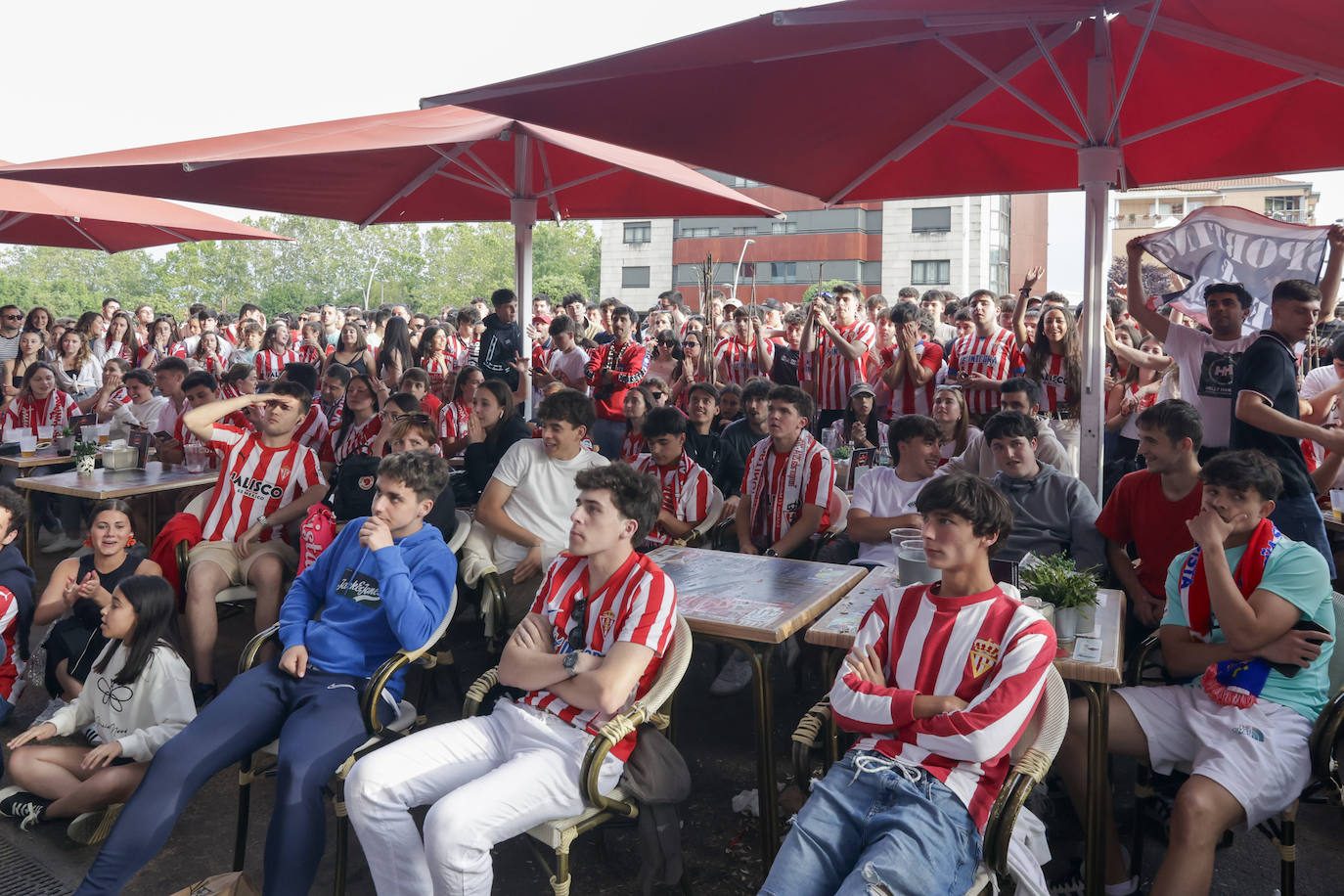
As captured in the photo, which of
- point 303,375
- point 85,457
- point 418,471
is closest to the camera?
point 418,471

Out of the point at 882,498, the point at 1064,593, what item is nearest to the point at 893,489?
the point at 882,498

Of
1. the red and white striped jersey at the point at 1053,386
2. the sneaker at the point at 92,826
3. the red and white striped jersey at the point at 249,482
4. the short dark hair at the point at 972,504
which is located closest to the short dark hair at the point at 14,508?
the red and white striped jersey at the point at 249,482

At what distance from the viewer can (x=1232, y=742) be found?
2652 mm

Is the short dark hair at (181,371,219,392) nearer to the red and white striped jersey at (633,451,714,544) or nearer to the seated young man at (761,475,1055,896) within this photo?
the red and white striped jersey at (633,451,714,544)

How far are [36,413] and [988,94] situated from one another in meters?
7.05

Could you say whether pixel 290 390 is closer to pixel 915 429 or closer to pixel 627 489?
pixel 627 489

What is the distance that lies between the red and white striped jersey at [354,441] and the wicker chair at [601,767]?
11.6ft

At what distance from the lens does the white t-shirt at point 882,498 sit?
4.39 metres

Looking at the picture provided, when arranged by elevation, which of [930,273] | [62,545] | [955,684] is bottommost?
[62,545]

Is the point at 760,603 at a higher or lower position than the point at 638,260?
lower

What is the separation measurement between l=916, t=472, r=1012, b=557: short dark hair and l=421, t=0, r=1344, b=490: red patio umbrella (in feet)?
4.97

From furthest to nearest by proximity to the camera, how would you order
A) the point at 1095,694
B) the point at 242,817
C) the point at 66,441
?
the point at 66,441, the point at 242,817, the point at 1095,694

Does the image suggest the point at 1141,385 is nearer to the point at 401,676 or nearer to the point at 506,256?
the point at 401,676

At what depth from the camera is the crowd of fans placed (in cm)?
246
